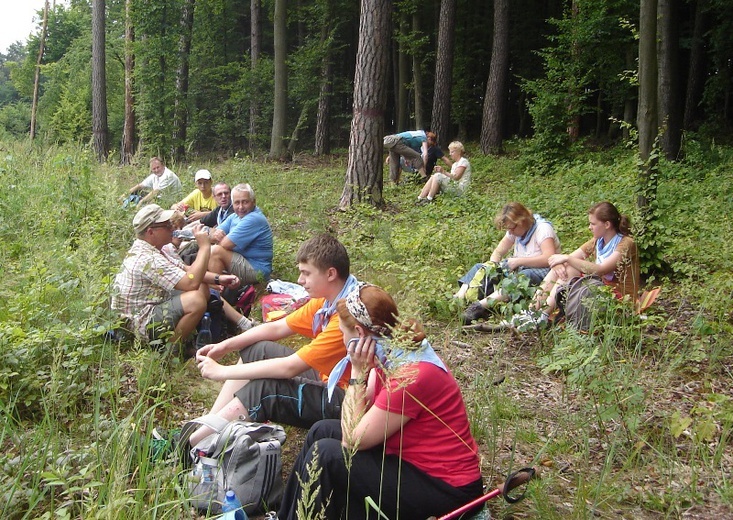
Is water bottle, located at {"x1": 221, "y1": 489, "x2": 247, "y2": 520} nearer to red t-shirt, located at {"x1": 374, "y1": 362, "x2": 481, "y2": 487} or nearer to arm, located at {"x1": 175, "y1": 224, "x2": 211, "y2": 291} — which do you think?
red t-shirt, located at {"x1": 374, "y1": 362, "x2": 481, "y2": 487}

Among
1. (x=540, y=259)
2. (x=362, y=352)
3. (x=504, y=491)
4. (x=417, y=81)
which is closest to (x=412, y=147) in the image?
(x=540, y=259)

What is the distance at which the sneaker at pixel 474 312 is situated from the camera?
17.3ft

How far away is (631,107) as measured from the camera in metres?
18.1

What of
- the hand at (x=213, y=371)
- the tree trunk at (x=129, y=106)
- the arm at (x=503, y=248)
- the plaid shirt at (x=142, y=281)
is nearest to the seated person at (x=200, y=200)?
the plaid shirt at (x=142, y=281)

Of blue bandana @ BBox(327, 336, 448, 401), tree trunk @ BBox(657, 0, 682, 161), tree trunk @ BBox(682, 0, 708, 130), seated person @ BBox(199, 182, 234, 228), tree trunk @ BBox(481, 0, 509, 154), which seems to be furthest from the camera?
tree trunk @ BBox(682, 0, 708, 130)

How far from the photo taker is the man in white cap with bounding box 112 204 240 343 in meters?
4.59

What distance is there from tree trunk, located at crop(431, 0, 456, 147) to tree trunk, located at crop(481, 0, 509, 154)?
51.4 inches

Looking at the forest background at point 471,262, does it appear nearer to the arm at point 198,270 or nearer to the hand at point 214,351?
the hand at point 214,351

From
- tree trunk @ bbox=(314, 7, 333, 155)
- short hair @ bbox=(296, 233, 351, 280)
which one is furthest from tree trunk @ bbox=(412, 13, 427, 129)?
short hair @ bbox=(296, 233, 351, 280)

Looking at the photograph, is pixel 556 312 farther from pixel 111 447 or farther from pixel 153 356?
pixel 111 447

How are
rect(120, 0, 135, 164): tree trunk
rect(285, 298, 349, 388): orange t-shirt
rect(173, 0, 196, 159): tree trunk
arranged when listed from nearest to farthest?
rect(285, 298, 349, 388): orange t-shirt → rect(120, 0, 135, 164): tree trunk → rect(173, 0, 196, 159): tree trunk

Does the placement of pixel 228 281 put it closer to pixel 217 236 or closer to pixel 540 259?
pixel 217 236

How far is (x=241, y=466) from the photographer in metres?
2.97

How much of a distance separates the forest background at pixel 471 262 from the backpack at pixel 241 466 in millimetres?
297
